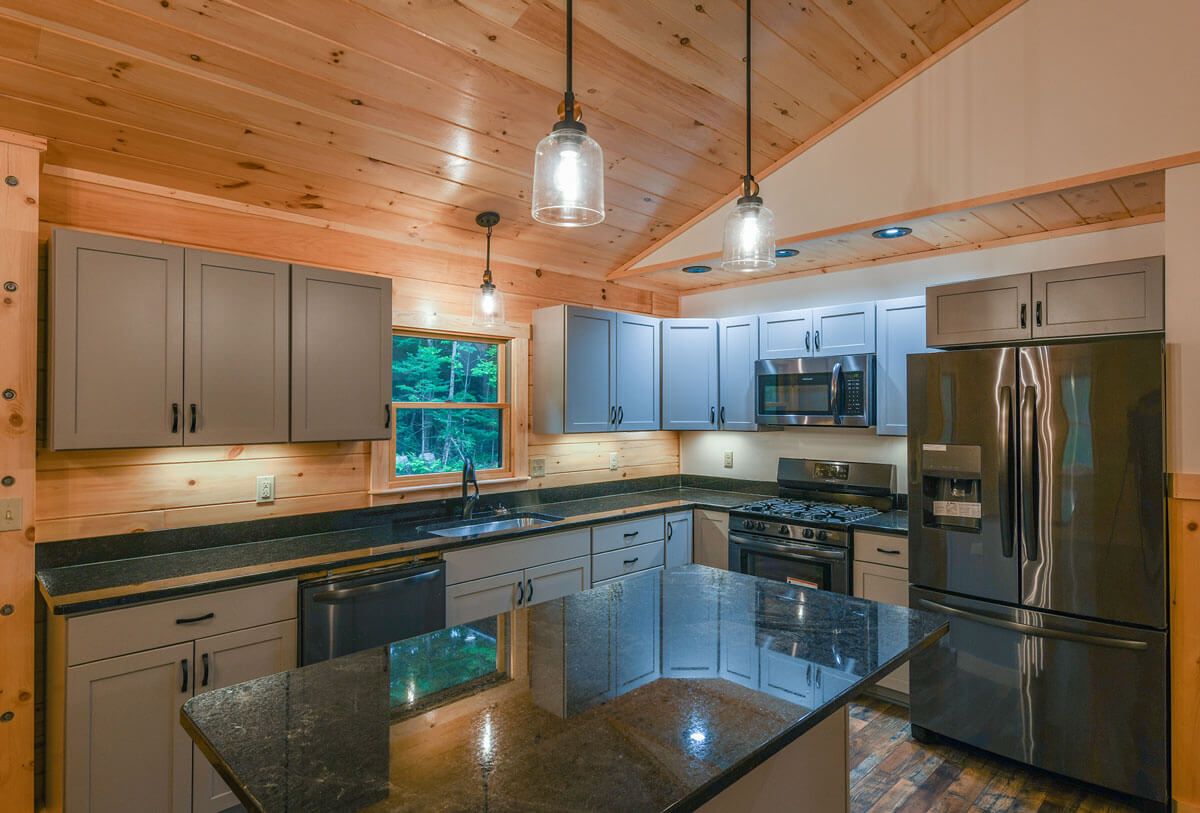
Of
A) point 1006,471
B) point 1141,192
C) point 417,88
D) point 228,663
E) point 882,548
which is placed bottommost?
point 228,663

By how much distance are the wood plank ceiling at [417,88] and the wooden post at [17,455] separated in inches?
10.4

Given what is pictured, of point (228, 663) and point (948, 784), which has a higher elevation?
point (228, 663)

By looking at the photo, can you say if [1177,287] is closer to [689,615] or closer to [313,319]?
[689,615]

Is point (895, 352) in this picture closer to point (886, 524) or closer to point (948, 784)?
A: point (886, 524)

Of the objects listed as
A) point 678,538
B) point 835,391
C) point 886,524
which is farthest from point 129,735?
point 835,391

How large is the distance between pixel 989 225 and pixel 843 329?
0.93 m

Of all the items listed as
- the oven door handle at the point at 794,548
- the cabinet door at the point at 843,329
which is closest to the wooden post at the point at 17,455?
the oven door handle at the point at 794,548

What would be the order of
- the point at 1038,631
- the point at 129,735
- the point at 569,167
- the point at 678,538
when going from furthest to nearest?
1. the point at 678,538
2. the point at 1038,631
3. the point at 129,735
4. the point at 569,167

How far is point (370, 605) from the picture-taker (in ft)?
8.86

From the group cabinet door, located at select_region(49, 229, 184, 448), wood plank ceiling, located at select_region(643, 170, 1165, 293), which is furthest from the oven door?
cabinet door, located at select_region(49, 229, 184, 448)

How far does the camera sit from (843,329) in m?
3.91

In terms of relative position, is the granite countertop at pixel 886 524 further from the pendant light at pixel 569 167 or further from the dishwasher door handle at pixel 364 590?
the pendant light at pixel 569 167

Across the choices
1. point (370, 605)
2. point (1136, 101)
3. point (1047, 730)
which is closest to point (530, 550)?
point (370, 605)

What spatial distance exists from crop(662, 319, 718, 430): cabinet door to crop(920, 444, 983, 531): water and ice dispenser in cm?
166
